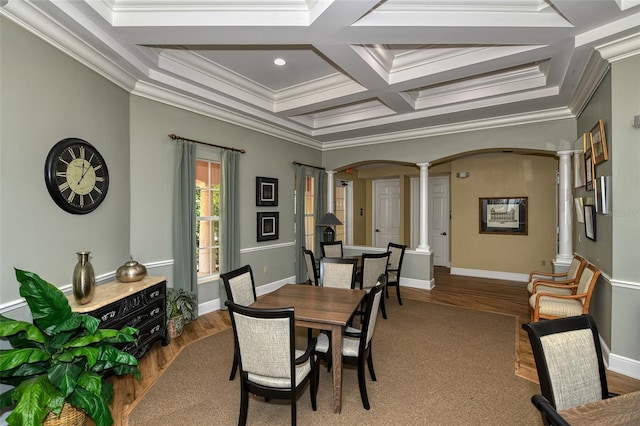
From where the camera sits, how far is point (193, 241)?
3.93m

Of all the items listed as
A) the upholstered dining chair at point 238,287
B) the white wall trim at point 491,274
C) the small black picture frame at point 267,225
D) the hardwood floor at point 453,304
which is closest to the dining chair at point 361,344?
the upholstered dining chair at point 238,287

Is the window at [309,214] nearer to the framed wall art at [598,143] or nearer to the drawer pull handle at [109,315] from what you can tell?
the drawer pull handle at [109,315]

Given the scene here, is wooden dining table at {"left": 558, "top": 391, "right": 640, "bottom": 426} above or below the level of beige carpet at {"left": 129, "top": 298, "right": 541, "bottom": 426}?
above

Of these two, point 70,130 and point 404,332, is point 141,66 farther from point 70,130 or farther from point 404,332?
point 404,332

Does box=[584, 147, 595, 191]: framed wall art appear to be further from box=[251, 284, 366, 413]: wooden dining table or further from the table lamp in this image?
the table lamp

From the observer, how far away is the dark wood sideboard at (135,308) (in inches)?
96.0

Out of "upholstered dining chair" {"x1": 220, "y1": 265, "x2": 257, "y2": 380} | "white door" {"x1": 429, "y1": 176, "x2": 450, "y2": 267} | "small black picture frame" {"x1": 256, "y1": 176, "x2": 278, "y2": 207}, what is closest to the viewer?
"upholstered dining chair" {"x1": 220, "y1": 265, "x2": 257, "y2": 380}

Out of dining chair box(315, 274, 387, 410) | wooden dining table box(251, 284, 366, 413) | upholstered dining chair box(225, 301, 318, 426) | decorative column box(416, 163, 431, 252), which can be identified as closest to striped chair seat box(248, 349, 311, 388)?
upholstered dining chair box(225, 301, 318, 426)

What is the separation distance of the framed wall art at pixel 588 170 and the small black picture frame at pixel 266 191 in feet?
13.7

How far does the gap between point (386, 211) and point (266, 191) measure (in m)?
4.59

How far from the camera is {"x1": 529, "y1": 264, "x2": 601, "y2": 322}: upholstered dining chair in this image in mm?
3020

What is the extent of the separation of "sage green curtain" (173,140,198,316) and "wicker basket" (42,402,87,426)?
6.33 ft

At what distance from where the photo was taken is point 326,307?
2.47 m

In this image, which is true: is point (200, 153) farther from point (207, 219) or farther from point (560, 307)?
point (560, 307)
